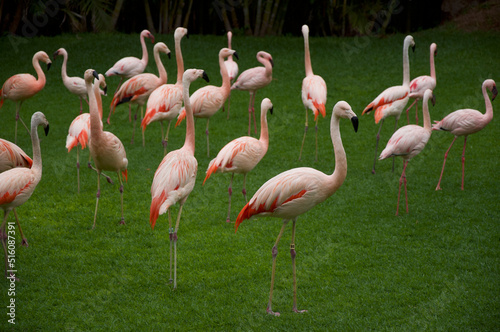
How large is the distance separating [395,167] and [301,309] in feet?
14.5

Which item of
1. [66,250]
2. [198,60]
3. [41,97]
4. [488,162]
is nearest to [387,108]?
[488,162]

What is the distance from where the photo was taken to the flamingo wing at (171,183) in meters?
4.73

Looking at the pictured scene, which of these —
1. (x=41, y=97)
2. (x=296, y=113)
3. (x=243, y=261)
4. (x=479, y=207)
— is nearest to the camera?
(x=243, y=261)

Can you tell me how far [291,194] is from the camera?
4.28 m

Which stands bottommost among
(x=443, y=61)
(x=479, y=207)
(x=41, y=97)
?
(x=479, y=207)

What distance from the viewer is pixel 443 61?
509 inches

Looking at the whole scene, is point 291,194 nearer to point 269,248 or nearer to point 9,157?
point 269,248

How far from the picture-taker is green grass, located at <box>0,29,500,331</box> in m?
4.38

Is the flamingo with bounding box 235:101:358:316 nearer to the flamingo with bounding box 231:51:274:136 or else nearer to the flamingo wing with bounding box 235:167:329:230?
the flamingo wing with bounding box 235:167:329:230

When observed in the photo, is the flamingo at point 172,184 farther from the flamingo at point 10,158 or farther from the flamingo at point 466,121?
the flamingo at point 466,121

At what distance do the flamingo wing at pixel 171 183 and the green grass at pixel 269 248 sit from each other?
2.48ft

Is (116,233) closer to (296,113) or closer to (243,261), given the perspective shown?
(243,261)

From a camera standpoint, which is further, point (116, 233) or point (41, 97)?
point (41, 97)

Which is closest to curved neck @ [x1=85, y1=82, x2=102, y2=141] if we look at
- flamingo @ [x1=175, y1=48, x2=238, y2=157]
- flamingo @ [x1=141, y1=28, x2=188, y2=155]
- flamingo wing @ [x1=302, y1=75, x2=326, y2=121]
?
flamingo @ [x1=141, y1=28, x2=188, y2=155]
